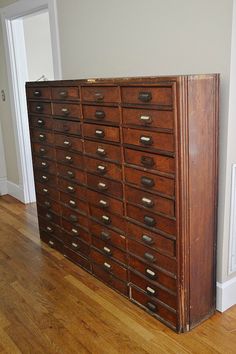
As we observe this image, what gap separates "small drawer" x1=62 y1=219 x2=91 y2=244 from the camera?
261cm

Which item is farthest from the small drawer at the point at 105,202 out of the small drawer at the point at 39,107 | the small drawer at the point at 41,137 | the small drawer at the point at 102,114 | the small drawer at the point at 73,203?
the small drawer at the point at 39,107

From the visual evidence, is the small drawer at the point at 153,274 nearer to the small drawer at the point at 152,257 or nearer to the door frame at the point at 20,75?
the small drawer at the point at 152,257

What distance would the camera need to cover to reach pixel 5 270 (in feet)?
9.18

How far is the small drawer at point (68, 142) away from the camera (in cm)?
244

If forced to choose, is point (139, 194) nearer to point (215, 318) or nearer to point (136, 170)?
point (136, 170)

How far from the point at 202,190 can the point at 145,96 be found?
57 cm

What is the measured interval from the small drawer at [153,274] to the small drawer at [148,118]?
0.81 m

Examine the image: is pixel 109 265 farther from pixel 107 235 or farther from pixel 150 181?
pixel 150 181

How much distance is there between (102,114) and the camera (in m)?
2.14

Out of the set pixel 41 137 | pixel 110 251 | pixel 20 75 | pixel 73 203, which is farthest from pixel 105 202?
pixel 20 75

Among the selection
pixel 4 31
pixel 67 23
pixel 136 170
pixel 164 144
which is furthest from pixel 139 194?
pixel 4 31

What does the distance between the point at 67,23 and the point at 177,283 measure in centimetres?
225

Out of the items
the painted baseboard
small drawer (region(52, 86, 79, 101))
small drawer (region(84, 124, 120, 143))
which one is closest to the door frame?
small drawer (region(52, 86, 79, 101))

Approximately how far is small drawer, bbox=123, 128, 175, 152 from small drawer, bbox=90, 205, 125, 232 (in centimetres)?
51
